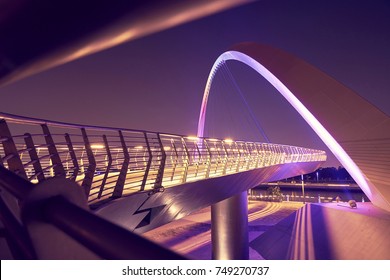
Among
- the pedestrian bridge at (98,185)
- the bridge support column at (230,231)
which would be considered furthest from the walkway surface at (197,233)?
the pedestrian bridge at (98,185)

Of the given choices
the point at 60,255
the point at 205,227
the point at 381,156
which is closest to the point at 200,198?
the point at 60,255

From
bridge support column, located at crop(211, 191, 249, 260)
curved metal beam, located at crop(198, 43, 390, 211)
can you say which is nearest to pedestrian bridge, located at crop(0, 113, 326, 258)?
bridge support column, located at crop(211, 191, 249, 260)

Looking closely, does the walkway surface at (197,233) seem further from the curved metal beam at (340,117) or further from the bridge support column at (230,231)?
the curved metal beam at (340,117)

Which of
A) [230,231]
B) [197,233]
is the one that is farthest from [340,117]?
[197,233]

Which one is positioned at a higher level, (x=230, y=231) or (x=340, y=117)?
(x=340, y=117)

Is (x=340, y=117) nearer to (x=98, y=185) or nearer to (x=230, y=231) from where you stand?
(x=230, y=231)

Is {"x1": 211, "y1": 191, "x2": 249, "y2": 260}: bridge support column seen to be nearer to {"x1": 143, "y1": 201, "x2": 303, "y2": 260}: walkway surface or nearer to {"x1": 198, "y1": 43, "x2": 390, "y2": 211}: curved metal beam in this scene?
{"x1": 143, "y1": 201, "x2": 303, "y2": 260}: walkway surface

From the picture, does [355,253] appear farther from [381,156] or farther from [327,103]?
[327,103]
